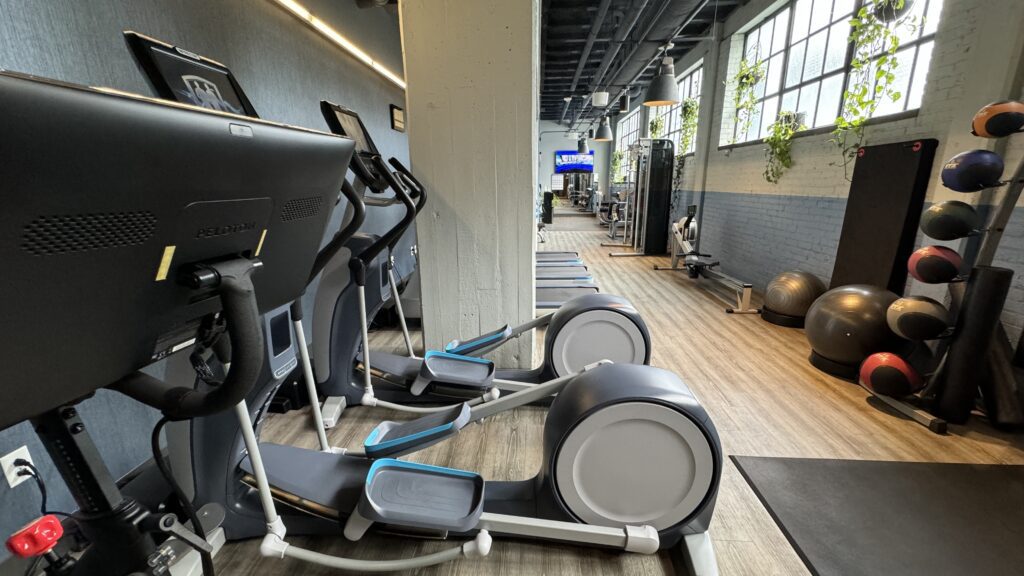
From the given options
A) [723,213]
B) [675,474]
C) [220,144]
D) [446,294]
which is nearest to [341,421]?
[446,294]

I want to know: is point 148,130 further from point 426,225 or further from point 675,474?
point 426,225

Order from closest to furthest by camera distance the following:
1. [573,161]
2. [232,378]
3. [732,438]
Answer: [232,378] < [732,438] < [573,161]

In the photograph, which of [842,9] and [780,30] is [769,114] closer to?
[780,30]

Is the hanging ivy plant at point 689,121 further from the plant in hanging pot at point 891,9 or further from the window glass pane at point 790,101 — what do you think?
the plant in hanging pot at point 891,9

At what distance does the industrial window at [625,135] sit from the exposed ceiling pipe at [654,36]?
414 centimetres

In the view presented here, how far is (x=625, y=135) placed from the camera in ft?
53.6

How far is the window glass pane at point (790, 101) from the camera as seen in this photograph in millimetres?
4996

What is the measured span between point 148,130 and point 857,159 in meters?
4.60

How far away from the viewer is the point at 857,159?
361 cm

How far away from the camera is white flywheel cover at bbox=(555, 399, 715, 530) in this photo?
4.78 ft

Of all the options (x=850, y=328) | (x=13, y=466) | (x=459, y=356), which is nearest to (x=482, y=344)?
(x=459, y=356)

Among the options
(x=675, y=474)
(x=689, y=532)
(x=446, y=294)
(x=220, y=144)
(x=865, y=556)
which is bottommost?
(x=865, y=556)

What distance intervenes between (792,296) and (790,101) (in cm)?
266

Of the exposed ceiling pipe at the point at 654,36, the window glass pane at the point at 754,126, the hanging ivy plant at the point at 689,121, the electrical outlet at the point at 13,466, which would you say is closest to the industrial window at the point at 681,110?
the hanging ivy plant at the point at 689,121
